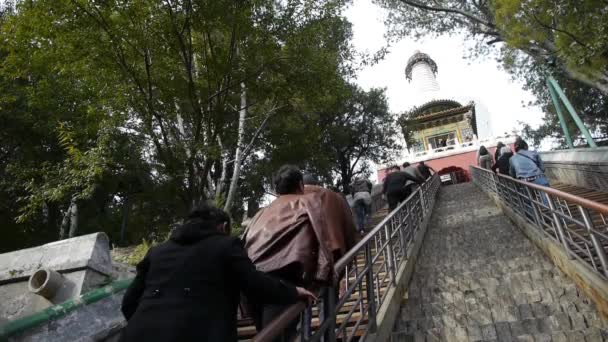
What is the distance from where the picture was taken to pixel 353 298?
447cm

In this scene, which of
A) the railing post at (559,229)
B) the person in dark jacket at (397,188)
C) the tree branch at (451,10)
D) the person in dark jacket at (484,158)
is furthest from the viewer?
the person in dark jacket at (484,158)

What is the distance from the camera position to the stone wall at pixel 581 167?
28.8 feet

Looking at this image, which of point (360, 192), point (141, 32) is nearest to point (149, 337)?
point (141, 32)

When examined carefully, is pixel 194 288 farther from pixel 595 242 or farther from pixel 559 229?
pixel 559 229

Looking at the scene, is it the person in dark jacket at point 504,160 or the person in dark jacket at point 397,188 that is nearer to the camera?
the person in dark jacket at point 397,188

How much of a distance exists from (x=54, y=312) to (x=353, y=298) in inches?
122

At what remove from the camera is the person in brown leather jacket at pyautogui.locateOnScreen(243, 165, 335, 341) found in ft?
7.20

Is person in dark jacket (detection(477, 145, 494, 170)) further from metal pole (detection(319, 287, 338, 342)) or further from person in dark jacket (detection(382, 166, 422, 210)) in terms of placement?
metal pole (detection(319, 287, 338, 342))

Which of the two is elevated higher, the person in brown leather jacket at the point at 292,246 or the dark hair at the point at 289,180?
the dark hair at the point at 289,180

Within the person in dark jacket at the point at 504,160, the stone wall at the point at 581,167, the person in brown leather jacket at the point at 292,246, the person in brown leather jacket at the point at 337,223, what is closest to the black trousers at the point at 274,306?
the person in brown leather jacket at the point at 292,246

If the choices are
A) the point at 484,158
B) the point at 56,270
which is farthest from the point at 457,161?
the point at 56,270

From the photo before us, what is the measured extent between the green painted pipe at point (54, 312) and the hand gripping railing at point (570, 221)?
4390mm

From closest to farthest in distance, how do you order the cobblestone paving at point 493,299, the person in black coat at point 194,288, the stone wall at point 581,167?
1. the person in black coat at point 194,288
2. the cobblestone paving at point 493,299
3. the stone wall at point 581,167

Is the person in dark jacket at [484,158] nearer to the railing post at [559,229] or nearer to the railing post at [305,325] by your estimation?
the railing post at [559,229]
